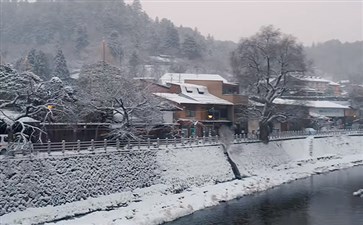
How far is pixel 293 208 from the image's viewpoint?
25.9 m

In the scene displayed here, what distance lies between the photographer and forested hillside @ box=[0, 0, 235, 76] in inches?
4380

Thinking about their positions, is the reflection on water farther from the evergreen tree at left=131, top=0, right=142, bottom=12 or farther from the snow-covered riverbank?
the evergreen tree at left=131, top=0, right=142, bottom=12

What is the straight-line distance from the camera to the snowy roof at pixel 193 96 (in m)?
46.2

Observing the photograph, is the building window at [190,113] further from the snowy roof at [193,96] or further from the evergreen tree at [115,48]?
the evergreen tree at [115,48]

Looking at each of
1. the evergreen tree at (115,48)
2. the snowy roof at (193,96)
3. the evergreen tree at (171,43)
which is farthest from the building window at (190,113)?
the evergreen tree at (171,43)

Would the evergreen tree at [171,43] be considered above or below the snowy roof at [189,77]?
above

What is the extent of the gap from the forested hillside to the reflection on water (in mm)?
67413

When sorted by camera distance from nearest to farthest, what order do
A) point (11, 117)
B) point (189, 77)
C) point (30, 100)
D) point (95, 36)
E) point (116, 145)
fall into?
point (30, 100), point (11, 117), point (116, 145), point (189, 77), point (95, 36)

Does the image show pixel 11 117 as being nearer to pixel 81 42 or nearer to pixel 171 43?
pixel 81 42

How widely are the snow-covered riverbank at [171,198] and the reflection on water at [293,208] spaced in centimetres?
96

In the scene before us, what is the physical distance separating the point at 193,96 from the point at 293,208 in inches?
972

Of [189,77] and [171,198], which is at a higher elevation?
[189,77]

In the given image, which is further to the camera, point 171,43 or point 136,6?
point 136,6

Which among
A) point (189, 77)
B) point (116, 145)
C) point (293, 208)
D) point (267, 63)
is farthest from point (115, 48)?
point (293, 208)
